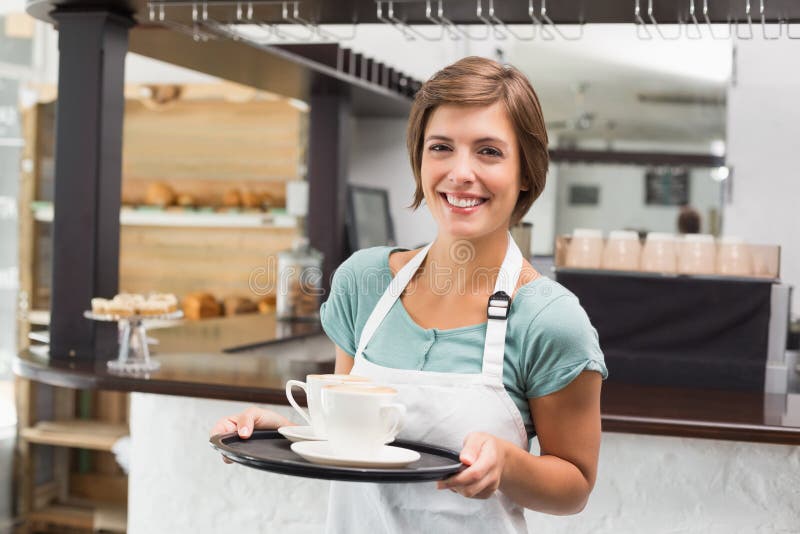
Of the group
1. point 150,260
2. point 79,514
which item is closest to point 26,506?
point 79,514

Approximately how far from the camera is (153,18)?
336cm

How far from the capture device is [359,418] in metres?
1.24

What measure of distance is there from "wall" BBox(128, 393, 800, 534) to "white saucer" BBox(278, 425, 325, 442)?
1.37 metres

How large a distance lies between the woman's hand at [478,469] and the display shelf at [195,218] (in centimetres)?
462

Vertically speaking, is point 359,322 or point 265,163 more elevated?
point 265,163

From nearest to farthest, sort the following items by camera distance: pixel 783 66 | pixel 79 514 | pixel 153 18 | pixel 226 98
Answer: pixel 153 18 → pixel 783 66 → pixel 79 514 → pixel 226 98

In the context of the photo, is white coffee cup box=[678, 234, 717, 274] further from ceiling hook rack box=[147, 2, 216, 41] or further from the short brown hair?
the short brown hair

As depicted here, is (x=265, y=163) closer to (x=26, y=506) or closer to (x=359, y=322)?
(x=26, y=506)

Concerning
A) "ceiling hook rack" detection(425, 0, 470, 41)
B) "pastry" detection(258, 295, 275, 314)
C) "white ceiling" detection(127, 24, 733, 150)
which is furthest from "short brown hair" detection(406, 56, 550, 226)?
"pastry" detection(258, 295, 275, 314)

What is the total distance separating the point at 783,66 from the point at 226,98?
318cm

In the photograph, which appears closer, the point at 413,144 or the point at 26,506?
the point at 413,144

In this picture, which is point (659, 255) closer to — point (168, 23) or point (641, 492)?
point (641, 492)

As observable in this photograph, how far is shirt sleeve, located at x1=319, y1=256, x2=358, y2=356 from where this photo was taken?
4.97 ft

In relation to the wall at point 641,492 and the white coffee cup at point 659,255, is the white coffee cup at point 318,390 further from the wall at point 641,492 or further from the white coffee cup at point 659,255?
the white coffee cup at point 659,255
